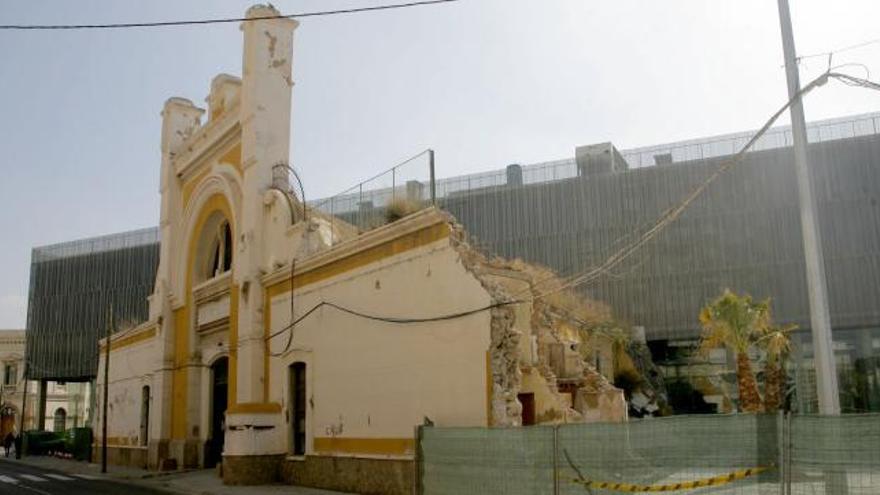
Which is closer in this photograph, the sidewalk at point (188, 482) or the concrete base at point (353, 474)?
the concrete base at point (353, 474)

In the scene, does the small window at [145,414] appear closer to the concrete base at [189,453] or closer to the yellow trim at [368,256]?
the concrete base at [189,453]

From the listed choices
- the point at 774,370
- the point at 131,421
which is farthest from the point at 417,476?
the point at 774,370

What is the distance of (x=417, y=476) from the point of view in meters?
13.4

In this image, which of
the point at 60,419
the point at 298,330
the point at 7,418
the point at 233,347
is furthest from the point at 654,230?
the point at 60,419

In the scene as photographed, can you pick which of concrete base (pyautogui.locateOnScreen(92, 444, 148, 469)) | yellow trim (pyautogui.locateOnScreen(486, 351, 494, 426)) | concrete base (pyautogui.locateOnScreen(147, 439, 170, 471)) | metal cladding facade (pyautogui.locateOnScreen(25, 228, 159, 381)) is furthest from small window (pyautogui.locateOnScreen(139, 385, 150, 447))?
metal cladding facade (pyautogui.locateOnScreen(25, 228, 159, 381))

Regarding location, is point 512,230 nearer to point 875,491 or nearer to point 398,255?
point 398,255

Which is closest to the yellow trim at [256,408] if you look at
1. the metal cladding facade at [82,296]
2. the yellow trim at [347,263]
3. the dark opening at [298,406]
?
Answer: the dark opening at [298,406]

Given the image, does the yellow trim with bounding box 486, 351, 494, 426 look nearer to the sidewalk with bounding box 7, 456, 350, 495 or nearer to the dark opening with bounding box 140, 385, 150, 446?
the sidewalk with bounding box 7, 456, 350, 495

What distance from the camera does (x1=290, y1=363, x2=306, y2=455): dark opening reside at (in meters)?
19.8

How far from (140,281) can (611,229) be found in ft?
127

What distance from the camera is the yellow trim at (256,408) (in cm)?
2012

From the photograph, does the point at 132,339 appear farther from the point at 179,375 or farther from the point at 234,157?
the point at 234,157

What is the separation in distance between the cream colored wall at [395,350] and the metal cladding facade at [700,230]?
25675 mm

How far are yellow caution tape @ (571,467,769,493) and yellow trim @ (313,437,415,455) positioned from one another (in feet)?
18.8
